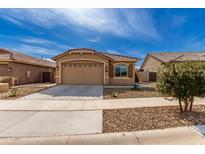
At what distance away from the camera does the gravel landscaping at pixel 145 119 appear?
18.8 ft

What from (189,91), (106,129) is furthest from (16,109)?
(189,91)

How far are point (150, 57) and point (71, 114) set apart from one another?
1160 inches

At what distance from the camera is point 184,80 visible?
6.90 metres

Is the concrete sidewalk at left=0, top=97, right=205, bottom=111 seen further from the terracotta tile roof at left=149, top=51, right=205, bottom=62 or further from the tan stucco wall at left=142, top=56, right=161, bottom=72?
the tan stucco wall at left=142, top=56, right=161, bottom=72

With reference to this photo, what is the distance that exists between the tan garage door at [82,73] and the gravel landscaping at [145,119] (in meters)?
12.1

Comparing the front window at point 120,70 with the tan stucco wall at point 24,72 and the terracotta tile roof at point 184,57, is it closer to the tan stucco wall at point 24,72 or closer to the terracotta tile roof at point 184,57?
the terracotta tile roof at point 184,57

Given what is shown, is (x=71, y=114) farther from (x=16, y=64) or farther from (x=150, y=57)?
(x=150, y=57)

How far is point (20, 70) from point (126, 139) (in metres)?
19.7

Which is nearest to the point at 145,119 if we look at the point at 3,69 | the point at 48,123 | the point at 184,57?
the point at 48,123

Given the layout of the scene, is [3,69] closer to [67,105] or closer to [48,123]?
[67,105]

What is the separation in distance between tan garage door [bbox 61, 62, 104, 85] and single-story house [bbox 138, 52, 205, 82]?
10035 millimetres

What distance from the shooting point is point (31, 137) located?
4.93 m

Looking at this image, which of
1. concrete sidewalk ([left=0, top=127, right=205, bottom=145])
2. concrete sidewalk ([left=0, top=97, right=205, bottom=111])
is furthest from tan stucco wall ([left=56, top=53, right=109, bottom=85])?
concrete sidewalk ([left=0, top=127, right=205, bottom=145])

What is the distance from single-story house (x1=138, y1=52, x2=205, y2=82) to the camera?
26.5 metres
